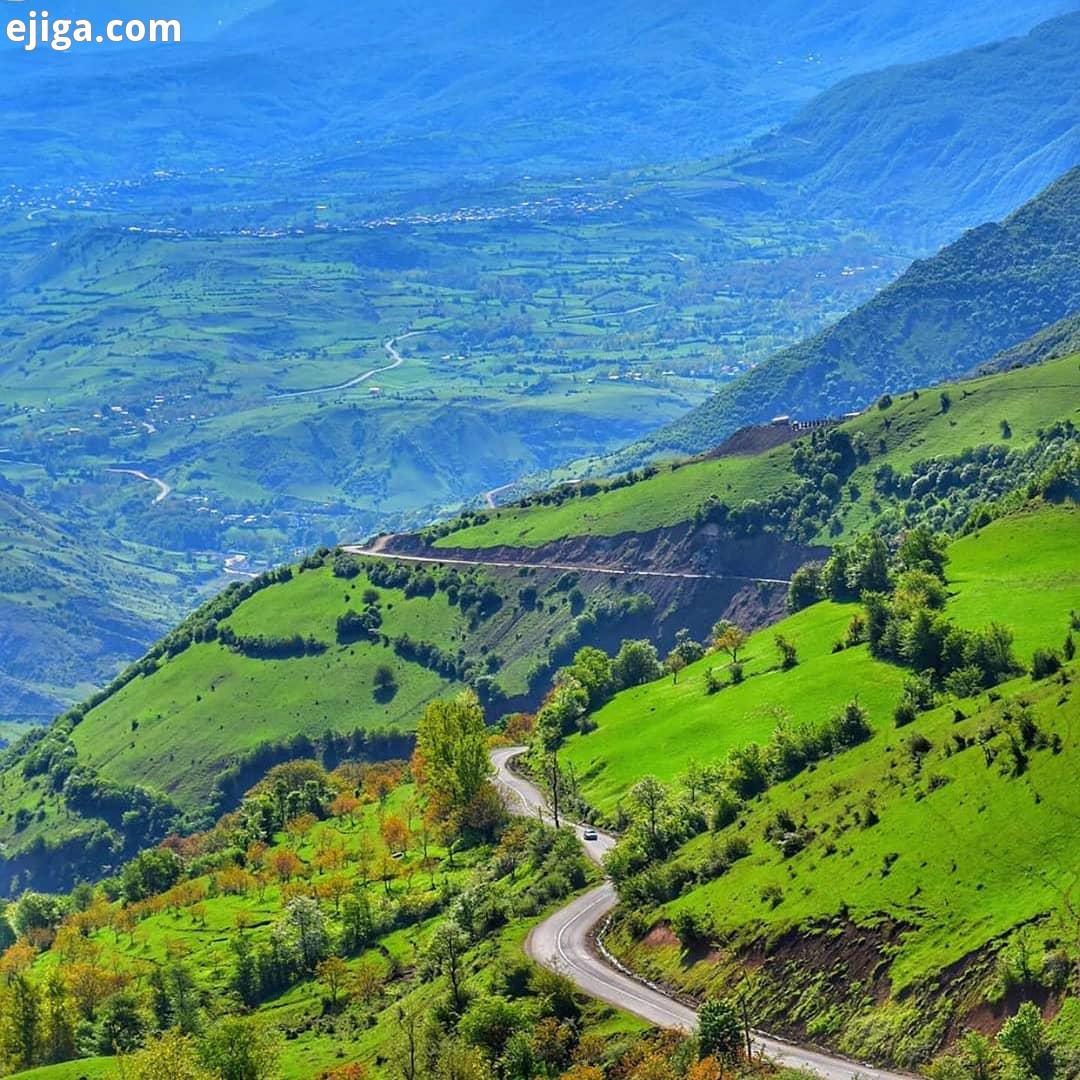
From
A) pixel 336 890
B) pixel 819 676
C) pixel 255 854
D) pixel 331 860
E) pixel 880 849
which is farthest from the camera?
pixel 255 854

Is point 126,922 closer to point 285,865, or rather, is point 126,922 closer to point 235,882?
point 235,882

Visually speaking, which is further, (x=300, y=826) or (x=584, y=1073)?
(x=300, y=826)

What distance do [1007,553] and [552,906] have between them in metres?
63.0

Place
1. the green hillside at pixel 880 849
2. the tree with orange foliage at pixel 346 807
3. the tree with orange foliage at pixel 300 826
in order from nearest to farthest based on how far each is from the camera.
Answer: the green hillside at pixel 880 849 < the tree with orange foliage at pixel 300 826 < the tree with orange foliage at pixel 346 807

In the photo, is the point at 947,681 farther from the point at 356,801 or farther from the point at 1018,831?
the point at 356,801

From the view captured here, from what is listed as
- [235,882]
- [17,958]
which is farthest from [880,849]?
[17,958]

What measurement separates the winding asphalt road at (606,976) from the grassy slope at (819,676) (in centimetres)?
1761

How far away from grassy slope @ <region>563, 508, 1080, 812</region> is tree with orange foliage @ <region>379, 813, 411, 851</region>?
669 inches

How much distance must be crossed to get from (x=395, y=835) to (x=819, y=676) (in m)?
42.0

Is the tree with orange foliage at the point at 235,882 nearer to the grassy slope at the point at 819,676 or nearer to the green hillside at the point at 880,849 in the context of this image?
the grassy slope at the point at 819,676

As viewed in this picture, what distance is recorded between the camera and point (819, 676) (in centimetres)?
15350

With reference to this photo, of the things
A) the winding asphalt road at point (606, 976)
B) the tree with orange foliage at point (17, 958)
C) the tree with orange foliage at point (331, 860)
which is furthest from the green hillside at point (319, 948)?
the winding asphalt road at point (606, 976)

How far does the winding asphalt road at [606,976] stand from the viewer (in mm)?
83188

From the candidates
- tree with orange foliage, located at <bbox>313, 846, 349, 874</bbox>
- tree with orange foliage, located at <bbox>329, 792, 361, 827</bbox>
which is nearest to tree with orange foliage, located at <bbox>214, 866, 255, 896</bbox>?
tree with orange foliage, located at <bbox>313, 846, 349, 874</bbox>
